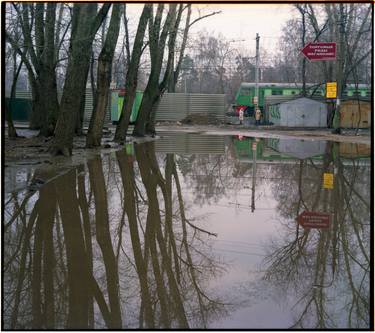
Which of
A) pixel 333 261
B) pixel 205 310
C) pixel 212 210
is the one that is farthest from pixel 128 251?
pixel 212 210

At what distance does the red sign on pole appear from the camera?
19.2 metres

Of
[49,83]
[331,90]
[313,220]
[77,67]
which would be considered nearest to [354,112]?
[331,90]

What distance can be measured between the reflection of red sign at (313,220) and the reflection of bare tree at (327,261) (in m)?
0.11

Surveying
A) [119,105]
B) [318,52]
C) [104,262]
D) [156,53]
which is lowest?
[104,262]

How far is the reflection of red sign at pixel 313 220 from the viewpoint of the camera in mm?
7625

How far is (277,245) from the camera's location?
250 inches

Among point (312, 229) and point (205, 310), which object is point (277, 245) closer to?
point (312, 229)

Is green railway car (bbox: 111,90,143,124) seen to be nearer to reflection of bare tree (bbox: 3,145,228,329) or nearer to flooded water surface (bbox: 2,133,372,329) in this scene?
flooded water surface (bbox: 2,133,372,329)

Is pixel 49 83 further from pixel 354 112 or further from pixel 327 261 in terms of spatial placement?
pixel 354 112

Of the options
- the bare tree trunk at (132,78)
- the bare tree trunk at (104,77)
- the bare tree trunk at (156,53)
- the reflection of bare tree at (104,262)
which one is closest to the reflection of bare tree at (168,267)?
the reflection of bare tree at (104,262)

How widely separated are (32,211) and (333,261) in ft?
14.3

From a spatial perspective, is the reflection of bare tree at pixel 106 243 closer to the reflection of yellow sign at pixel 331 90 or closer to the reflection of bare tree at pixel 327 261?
the reflection of bare tree at pixel 327 261

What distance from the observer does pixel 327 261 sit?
5.73 metres

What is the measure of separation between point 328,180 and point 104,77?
27.0 ft
